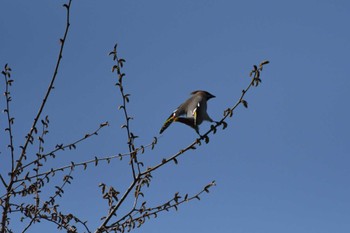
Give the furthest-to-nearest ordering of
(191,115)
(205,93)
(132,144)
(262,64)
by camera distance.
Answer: (205,93), (191,115), (132,144), (262,64)

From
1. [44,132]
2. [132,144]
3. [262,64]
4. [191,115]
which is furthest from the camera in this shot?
[44,132]

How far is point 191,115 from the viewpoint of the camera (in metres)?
4.36

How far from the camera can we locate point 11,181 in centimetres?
451

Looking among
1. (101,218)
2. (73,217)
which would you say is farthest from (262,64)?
(73,217)

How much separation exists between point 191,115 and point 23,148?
5.70 ft

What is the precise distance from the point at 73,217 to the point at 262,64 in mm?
2433

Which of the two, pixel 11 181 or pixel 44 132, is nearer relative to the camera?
pixel 11 181

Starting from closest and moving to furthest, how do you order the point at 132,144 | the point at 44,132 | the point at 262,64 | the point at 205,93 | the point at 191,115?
the point at 262,64 → the point at 132,144 → the point at 191,115 → the point at 205,93 → the point at 44,132

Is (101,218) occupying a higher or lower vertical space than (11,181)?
lower

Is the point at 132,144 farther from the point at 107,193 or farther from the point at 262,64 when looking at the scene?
the point at 262,64

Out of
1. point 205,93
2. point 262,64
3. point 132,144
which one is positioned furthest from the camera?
point 205,93

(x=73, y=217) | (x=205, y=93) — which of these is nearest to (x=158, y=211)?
(x=73, y=217)

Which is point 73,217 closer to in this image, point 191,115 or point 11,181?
point 11,181

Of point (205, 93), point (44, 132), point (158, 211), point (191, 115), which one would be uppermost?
point (44, 132)
